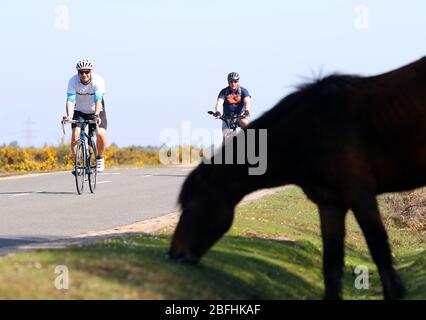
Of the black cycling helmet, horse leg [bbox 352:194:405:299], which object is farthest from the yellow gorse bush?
horse leg [bbox 352:194:405:299]

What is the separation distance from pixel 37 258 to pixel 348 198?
2762mm

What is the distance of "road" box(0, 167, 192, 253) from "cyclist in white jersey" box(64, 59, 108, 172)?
1.58 m

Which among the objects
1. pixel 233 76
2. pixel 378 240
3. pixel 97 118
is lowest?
pixel 378 240

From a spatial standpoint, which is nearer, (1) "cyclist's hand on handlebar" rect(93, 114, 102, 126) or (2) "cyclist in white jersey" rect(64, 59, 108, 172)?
(2) "cyclist in white jersey" rect(64, 59, 108, 172)

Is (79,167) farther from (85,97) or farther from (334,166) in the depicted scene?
(334,166)

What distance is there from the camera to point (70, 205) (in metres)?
18.7

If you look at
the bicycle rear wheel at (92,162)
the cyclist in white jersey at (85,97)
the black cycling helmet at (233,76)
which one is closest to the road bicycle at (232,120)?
the black cycling helmet at (233,76)

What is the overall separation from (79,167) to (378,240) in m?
12.2

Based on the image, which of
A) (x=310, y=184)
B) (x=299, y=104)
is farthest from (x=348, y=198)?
(x=299, y=104)

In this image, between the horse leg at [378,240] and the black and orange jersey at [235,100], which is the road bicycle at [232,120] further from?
the horse leg at [378,240]

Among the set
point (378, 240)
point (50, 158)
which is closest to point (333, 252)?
point (378, 240)

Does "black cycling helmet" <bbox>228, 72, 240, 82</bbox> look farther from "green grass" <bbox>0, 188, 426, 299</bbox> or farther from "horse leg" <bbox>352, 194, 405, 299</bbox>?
"horse leg" <bbox>352, 194, 405, 299</bbox>

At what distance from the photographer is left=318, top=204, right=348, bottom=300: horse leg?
30.7 feet

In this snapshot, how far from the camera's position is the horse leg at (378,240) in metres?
8.76
